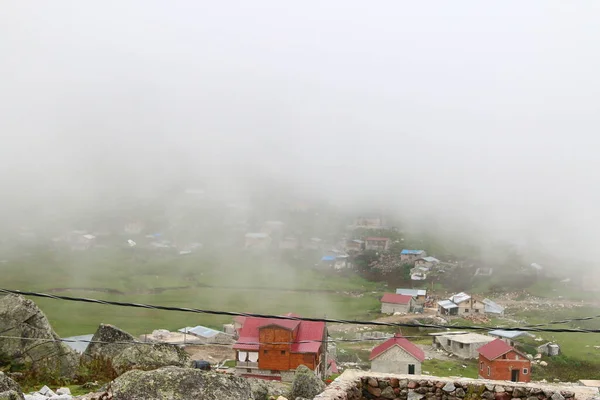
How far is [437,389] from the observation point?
9.18 metres

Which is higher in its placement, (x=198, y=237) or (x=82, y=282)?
(x=198, y=237)

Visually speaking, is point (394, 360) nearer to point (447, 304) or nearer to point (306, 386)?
point (306, 386)

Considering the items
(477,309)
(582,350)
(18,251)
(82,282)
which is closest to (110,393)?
(582,350)

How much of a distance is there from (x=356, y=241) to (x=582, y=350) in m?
90.2

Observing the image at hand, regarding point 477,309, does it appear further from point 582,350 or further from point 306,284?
point 306,284

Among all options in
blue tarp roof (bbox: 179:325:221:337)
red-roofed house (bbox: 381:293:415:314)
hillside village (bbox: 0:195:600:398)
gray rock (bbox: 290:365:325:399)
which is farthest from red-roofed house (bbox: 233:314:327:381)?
red-roofed house (bbox: 381:293:415:314)

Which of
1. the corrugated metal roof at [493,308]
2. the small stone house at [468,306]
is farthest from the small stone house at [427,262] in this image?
the small stone house at [468,306]

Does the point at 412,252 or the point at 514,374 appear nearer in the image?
the point at 514,374

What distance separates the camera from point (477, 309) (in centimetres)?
8825

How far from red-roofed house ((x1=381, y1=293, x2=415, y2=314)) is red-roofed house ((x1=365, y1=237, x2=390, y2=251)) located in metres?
54.7

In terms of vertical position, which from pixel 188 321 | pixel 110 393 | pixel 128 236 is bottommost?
pixel 188 321

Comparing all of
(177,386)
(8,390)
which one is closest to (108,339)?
(8,390)

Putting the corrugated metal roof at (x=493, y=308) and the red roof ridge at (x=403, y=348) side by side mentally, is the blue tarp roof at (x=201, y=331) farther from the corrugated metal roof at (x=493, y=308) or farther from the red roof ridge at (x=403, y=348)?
the corrugated metal roof at (x=493, y=308)

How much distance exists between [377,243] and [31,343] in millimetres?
133948
